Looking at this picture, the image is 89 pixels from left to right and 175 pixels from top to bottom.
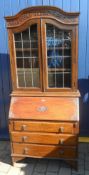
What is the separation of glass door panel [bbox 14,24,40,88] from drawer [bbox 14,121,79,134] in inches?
21.6

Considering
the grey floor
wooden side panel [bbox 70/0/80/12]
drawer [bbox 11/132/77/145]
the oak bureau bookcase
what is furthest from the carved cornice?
the grey floor

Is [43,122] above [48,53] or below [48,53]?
below

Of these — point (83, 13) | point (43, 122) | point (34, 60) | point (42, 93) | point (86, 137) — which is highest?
point (83, 13)

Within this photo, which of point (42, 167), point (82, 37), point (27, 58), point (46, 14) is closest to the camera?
point (46, 14)

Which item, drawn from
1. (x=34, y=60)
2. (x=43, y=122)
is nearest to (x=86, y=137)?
(x=43, y=122)

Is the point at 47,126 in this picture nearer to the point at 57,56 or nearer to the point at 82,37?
the point at 57,56

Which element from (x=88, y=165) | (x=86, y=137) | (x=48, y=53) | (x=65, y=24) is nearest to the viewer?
(x=65, y=24)

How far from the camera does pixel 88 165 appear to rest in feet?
11.9

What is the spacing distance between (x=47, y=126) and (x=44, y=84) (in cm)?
59

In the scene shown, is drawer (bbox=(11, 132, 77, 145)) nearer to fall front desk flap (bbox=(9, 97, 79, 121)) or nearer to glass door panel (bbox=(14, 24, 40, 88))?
fall front desk flap (bbox=(9, 97, 79, 121))

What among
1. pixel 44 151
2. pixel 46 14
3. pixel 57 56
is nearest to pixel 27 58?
pixel 57 56

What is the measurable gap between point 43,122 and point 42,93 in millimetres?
437

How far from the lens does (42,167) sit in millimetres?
3621

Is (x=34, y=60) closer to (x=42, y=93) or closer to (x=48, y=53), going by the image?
(x=48, y=53)
